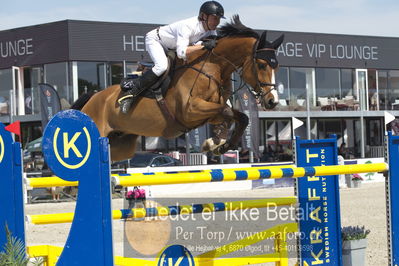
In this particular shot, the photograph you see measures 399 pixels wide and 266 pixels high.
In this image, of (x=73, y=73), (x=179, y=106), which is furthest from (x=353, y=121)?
(x=179, y=106)

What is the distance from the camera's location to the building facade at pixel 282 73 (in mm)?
22391

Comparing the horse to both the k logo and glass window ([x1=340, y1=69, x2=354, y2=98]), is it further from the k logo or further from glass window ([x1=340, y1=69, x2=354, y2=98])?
glass window ([x1=340, y1=69, x2=354, y2=98])

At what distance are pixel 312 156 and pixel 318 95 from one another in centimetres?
2126

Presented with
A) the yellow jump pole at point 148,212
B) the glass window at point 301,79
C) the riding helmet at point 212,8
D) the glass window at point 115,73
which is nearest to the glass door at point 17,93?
the glass window at point 115,73

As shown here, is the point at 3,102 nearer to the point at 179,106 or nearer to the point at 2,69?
the point at 2,69

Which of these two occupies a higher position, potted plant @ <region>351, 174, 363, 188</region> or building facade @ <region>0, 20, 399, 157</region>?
building facade @ <region>0, 20, 399, 157</region>

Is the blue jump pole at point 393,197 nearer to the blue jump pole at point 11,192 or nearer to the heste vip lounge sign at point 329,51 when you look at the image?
the blue jump pole at point 11,192

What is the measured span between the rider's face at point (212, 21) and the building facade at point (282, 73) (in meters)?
15.8

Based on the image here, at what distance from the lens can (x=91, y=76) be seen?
74.6 feet

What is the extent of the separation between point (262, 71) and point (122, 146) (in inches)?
59.8

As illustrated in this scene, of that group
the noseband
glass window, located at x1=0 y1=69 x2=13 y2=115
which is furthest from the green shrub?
glass window, located at x1=0 y1=69 x2=13 y2=115

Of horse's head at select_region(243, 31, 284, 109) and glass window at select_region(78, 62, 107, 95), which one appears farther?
glass window at select_region(78, 62, 107, 95)

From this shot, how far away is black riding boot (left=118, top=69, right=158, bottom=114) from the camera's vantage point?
5637mm

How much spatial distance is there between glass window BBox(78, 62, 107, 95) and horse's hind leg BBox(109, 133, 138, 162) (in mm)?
16657
